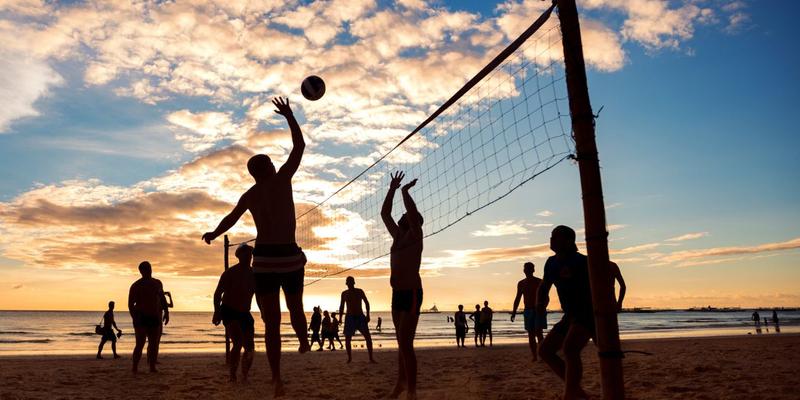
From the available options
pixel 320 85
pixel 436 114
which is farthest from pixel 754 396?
pixel 320 85

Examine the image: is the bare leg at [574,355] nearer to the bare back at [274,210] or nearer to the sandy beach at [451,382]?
the sandy beach at [451,382]

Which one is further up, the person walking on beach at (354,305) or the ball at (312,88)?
the ball at (312,88)

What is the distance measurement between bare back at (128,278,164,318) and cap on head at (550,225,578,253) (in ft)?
19.7

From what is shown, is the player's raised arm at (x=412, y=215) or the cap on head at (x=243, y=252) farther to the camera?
the cap on head at (x=243, y=252)

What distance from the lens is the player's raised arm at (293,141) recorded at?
4.12m

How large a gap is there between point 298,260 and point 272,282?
0.24m

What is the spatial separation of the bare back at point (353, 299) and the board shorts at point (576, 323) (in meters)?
6.40

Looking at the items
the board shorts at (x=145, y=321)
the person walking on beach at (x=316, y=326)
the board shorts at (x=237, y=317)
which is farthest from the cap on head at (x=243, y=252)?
the person walking on beach at (x=316, y=326)

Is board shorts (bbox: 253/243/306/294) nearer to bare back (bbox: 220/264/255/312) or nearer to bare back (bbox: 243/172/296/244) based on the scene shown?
bare back (bbox: 243/172/296/244)

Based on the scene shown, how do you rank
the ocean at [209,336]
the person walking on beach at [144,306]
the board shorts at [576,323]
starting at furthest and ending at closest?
the ocean at [209,336] < the person walking on beach at [144,306] < the board shorts at [576,323]

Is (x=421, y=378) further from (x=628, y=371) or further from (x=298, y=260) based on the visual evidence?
(x=298, y=260)

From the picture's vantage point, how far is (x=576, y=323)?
4586mm

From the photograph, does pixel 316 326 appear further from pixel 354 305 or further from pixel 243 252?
pixel 243 252

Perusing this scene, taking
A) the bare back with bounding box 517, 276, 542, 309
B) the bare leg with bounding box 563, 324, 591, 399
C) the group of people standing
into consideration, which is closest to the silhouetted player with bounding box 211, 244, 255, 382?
the group of people standing
